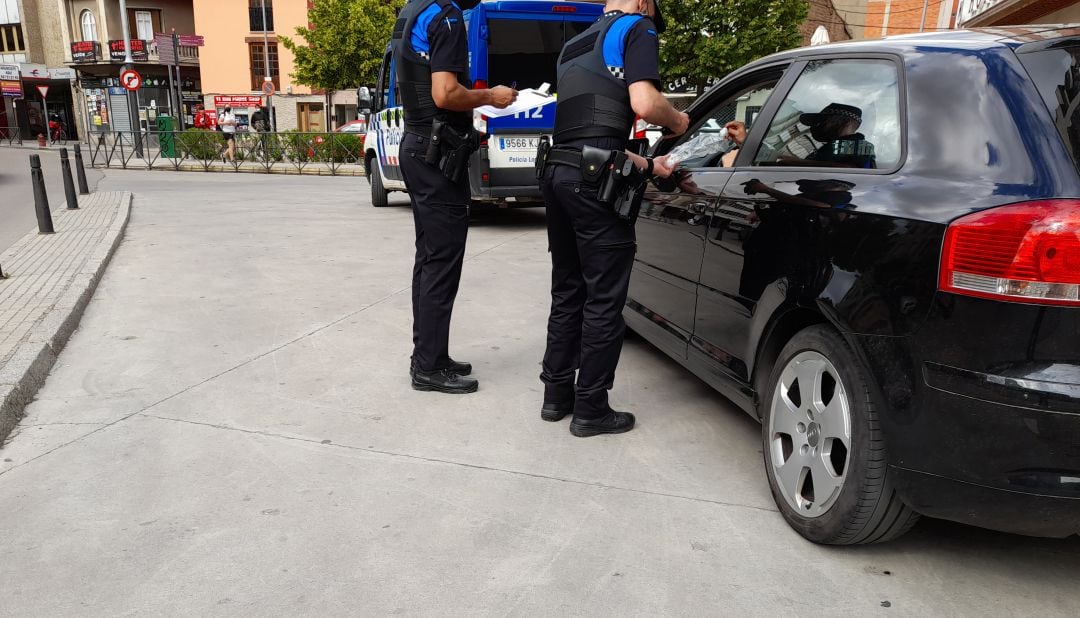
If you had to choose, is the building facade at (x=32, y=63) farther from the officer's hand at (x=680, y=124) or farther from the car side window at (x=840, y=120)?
the car side window at (x=840, y=120)

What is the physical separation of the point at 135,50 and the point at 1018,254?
2031 inches

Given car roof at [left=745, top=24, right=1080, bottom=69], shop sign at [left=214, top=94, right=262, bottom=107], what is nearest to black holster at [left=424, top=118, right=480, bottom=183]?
car roof at [left=745, top=24, right=1080, bottom=69]

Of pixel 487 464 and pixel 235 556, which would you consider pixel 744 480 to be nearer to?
pixel 487 464

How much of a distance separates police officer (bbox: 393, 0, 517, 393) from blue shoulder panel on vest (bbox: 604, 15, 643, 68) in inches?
31.9

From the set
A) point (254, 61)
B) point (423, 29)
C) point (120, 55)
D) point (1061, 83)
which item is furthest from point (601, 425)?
point (120, 55)

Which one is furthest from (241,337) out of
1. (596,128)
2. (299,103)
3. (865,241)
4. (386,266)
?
(299,103)

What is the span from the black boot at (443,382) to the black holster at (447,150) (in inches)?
40.7

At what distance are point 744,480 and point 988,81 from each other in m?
1.70

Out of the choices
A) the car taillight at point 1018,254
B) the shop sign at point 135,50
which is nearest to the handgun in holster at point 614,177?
the car taillight at point 1018,254

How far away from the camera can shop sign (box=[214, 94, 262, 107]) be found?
41041 millimetres

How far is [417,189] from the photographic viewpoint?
406cm

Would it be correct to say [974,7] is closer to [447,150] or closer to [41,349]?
[447,150]

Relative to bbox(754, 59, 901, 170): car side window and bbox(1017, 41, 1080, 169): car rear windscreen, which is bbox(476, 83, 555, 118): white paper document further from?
bbox(1017, 41, 1080, 169): car rear windscreen

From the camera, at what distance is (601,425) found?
3674 millimetres
